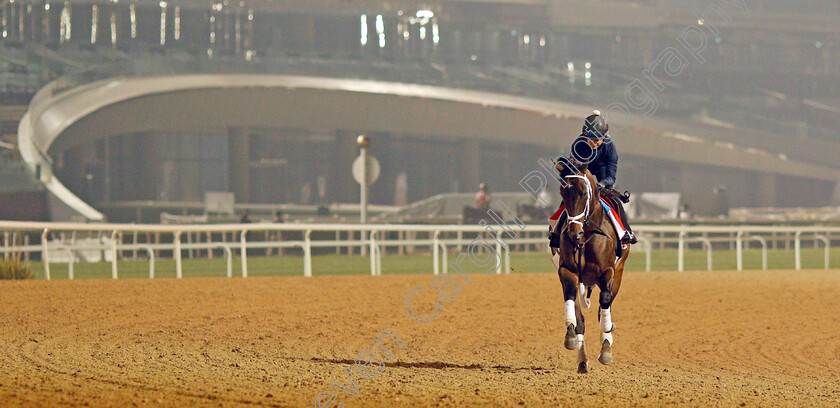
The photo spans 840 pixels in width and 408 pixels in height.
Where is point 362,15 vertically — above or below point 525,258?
above

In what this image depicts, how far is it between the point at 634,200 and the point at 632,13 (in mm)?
22457

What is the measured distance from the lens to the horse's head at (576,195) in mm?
6559

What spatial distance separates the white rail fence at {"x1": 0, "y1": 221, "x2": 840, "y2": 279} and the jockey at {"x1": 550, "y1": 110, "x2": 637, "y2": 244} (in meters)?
5.33

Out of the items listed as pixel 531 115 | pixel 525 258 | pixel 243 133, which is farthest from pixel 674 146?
pixel 525 258

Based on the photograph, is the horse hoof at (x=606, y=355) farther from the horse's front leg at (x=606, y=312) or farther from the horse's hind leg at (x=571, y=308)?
the horse's hind leg at (x=571, y=308)

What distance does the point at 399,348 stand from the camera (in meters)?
8.15

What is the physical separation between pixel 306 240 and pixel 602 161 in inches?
314

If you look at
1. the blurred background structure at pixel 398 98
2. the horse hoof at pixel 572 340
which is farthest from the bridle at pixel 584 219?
the blurred background structure at pixel 398 98

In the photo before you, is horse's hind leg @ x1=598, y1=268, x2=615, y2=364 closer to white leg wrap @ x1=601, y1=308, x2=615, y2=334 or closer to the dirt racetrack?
white leg wrap @ x1=601, y1=308, x2=615, y2=334

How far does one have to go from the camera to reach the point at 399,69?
4334 centimetres

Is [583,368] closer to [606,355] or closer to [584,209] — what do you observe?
[606,355]

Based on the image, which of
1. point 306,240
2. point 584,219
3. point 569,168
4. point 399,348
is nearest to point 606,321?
point 584,219

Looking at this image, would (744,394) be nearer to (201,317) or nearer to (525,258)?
(201,317)

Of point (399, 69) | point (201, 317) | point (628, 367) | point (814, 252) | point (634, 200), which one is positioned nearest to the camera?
point (628, 367)
